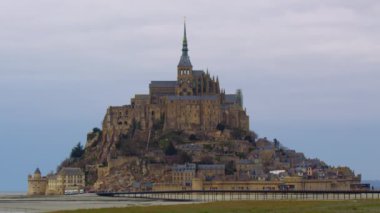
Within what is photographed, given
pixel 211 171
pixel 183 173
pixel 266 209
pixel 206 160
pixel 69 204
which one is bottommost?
pixel 266 209

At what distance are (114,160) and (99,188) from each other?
617 centimetres

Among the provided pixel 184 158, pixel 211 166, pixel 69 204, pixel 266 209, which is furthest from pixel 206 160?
pixel 266 209

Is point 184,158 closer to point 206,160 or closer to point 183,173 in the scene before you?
point 206,160

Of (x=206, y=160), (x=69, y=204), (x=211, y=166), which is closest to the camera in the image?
(x=69, y=204)

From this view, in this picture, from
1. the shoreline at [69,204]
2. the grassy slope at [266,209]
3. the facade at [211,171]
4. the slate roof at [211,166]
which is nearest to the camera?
the grassy slope at [266,209]

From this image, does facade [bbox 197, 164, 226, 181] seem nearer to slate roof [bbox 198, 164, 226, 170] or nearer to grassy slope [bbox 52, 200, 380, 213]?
slate roof [bbox 198, 164, 226, 170]

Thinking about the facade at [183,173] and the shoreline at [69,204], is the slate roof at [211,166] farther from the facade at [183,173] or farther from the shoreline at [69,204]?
the shoreline at [69,204]

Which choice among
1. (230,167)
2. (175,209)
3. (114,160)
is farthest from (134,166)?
(175,209)

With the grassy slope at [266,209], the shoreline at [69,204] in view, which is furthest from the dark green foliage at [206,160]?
the grassy slope at [266,209]

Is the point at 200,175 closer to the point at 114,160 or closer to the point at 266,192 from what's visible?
the point at 114,160

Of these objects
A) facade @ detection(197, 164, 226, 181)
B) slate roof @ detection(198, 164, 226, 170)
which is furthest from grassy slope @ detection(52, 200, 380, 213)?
slate roof @ detection(198, 164, 226, 170)

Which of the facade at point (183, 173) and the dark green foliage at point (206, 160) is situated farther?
the dark green foliage at point (206, 160)

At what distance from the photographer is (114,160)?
19738 cm

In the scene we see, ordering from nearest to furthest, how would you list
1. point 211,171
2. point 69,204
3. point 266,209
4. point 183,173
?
point 266,209 → point 69,204 → point 211,171 → point 183,173
